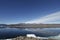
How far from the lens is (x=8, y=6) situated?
11.0 ft

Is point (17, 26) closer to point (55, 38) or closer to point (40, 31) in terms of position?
point (40, 31)

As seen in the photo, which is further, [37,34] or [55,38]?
[37,34]

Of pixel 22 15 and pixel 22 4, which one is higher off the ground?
pixel 22 4

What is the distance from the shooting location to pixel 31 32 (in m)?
3.43

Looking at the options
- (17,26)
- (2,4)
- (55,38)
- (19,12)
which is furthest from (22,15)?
(55,38)

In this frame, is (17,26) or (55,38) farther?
(17,26)

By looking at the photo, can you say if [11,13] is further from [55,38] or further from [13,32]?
[55,38]

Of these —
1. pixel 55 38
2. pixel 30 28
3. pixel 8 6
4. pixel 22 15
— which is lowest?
pixel 55 38

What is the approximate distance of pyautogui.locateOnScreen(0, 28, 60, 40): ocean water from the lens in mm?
3295

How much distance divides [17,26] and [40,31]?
63cm

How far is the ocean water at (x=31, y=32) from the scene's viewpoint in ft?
10.8

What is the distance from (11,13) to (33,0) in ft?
2.19

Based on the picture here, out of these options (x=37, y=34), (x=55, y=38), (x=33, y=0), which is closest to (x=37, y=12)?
(x=33, y=0)

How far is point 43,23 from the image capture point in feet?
11.4
